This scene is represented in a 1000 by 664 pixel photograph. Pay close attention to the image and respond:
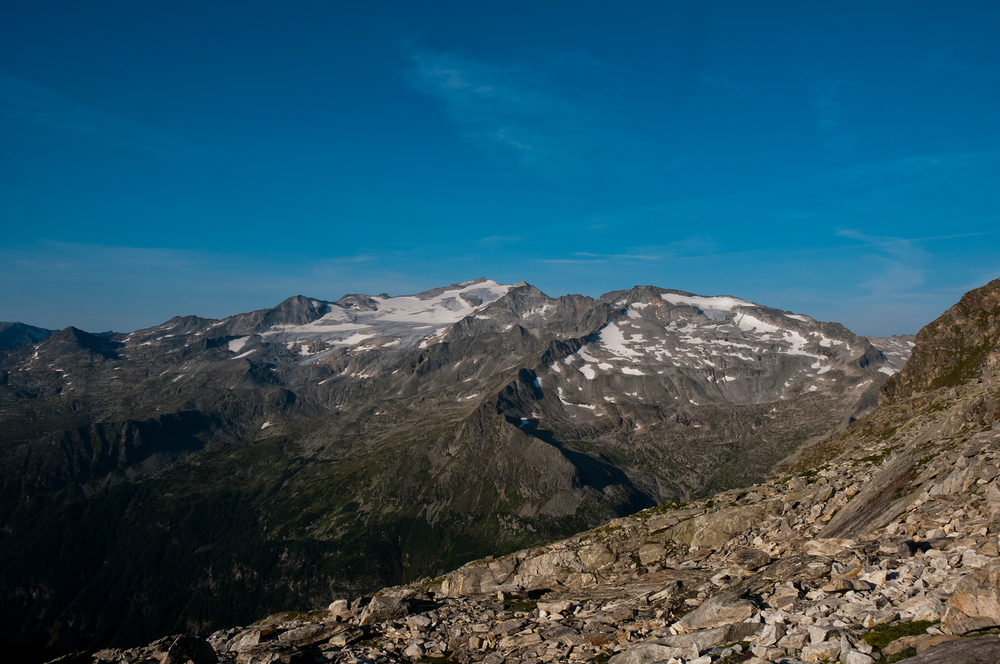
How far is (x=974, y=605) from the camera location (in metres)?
15.9

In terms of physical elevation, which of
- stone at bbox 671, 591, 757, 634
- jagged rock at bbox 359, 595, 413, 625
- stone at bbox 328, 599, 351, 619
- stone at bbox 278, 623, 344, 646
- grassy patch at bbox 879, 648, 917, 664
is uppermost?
grassy patch at bbox 879, 648, 917, 664

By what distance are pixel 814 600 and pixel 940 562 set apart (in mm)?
4952

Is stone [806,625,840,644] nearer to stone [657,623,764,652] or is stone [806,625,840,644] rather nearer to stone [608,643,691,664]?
stone [657,623,764,652]

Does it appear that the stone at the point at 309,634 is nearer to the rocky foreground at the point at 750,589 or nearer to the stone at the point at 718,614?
the rocky foreground at the point at 750,589

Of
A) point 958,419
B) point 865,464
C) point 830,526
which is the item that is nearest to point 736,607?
point 830,526

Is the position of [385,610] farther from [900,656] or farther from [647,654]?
[900,656]

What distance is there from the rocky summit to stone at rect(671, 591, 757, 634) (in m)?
0.07

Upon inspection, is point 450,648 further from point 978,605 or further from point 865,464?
point 865,464

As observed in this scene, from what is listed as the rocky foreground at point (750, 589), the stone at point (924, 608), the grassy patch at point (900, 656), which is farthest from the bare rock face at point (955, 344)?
the grassy patch at point (900, 656)

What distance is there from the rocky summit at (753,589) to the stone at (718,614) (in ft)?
0.22

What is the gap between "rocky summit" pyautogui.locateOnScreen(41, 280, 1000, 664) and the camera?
1750 cm

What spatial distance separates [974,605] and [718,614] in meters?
8.83

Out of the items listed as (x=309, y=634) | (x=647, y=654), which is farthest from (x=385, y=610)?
(x=647, y=654)

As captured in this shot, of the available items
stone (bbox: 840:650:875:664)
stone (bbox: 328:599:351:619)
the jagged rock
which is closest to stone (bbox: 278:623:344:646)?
the jagged rock
